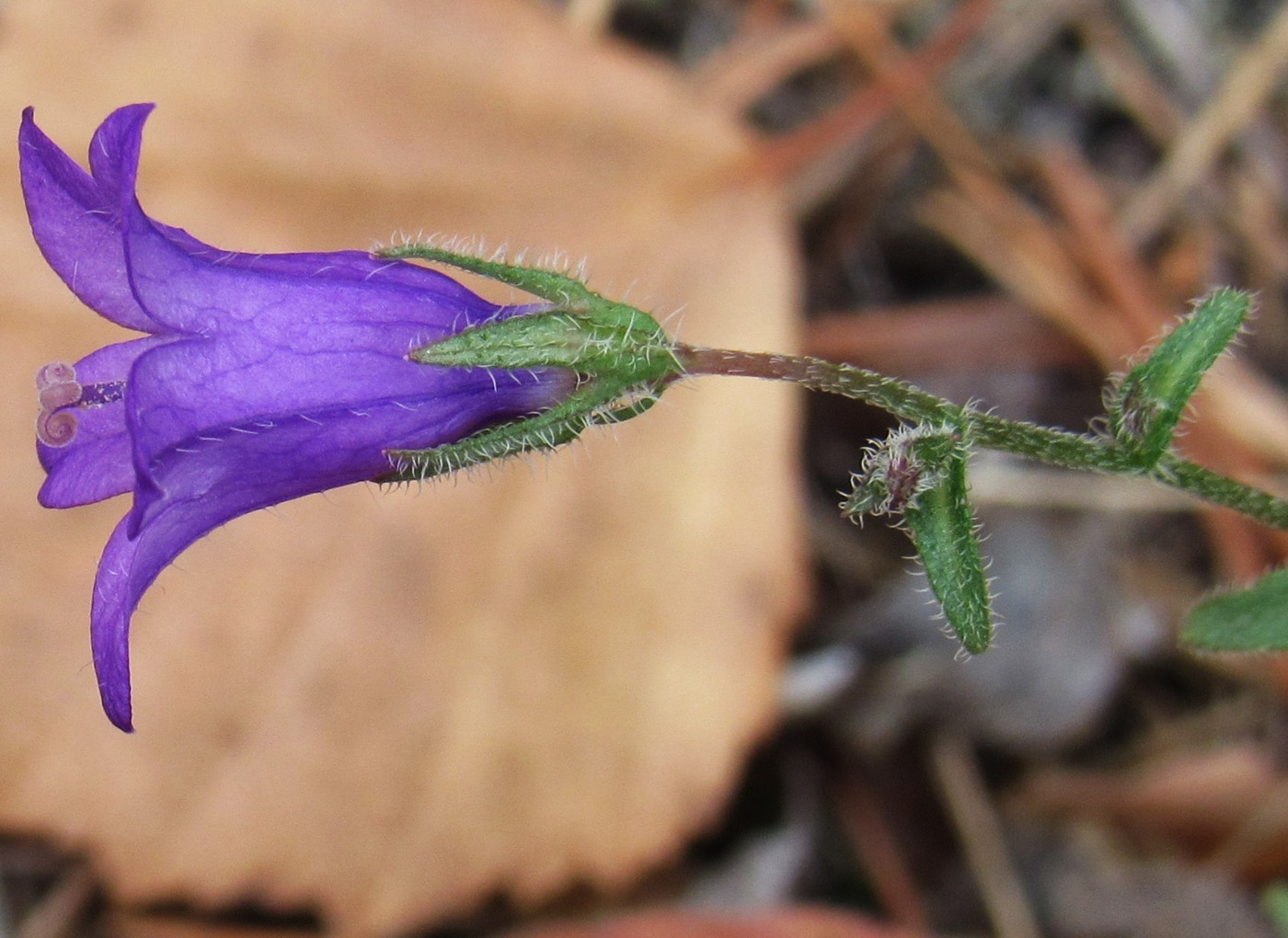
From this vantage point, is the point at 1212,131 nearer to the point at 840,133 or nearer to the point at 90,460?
the point at 840,133

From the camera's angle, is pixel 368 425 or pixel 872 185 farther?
pixel 872 185

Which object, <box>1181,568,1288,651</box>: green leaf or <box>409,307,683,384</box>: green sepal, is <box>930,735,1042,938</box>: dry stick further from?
<box>409,307,683,384</box>: green sepal

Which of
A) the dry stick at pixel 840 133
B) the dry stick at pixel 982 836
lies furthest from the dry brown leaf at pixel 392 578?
the dry stick at pixel 982 836

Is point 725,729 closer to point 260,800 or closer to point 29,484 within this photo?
point 260,800

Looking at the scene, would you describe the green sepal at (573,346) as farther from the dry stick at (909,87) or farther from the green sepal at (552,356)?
the dry stick at (909,87)

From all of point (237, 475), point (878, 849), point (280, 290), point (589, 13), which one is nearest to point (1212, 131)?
point (589, 13)

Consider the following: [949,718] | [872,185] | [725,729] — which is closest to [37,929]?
[725,729]

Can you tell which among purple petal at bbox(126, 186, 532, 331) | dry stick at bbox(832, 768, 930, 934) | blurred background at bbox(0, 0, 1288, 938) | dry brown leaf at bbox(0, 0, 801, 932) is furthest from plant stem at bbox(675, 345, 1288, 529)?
dry stick at bbox(832, 768, 930, 934)
